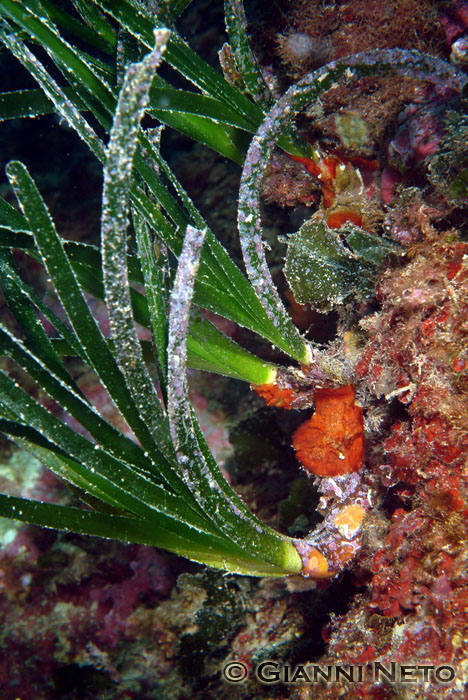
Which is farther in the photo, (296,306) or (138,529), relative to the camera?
(296,306)

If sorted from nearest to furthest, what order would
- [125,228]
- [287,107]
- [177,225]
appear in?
[125,228] → [287,107] → [177,225]

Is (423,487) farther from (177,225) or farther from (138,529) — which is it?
(177,225)

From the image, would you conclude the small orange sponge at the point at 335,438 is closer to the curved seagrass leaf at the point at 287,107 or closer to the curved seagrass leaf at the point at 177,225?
the curved seagrass leaf at the point at 177,225

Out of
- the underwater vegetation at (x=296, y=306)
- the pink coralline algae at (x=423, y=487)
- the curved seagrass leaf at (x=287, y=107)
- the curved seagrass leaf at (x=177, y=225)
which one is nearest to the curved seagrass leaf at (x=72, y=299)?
the underwater vegetation at (x=296, y=306)
